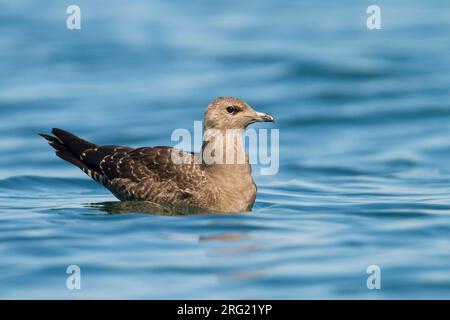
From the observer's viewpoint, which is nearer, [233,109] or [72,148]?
[233,109]

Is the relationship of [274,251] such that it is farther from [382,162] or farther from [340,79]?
[340,79]

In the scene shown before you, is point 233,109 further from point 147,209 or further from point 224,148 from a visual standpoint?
point 147,209

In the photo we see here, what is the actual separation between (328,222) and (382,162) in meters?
5.87

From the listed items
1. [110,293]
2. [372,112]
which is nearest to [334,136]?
[372,112]

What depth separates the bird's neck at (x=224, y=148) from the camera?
13.2 m

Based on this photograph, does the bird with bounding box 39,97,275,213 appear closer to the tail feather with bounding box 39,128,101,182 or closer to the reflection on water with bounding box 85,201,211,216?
the reflection on water with bounding box 85,201,211,216

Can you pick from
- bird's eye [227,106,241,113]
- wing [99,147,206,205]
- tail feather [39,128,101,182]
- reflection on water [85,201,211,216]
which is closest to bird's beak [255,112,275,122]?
bird's eye [227,106,241,113]

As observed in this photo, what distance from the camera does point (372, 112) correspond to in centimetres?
2316

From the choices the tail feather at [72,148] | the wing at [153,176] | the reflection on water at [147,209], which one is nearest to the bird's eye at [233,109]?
the wing at [153,176]

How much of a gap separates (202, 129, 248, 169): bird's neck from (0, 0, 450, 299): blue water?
677mm

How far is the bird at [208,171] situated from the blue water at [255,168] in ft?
0.89

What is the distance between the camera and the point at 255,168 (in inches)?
723

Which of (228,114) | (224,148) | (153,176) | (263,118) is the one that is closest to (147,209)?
(153,176)

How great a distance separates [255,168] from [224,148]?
16.7 feet
